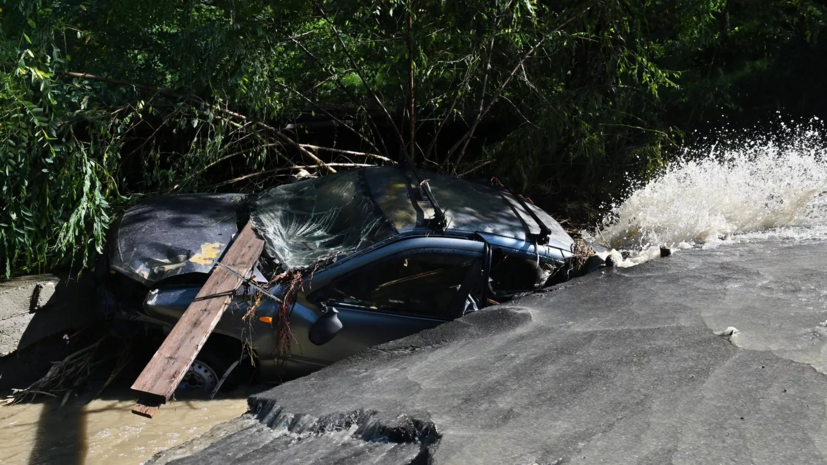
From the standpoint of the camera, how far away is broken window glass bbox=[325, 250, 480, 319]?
5934 millimetres

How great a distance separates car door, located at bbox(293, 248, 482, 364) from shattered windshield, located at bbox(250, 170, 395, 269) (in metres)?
0.24

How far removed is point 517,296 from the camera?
579 centimetres

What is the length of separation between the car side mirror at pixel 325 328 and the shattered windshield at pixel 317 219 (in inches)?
16.8

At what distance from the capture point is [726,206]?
308 inches

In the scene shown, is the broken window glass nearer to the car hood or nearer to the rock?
the car hood

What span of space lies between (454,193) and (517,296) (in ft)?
4.26

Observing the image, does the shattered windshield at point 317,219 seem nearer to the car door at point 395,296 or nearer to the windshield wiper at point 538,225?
the car door at point 395,296

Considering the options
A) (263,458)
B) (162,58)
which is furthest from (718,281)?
(162,58)

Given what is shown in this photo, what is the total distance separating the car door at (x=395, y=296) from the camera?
593 cm

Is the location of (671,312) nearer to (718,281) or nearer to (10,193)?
(718,281)

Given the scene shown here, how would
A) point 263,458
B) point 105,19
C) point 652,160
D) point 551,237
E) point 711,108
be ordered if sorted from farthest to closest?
point 711,108, point 652,160, point 105,19, point 551,237, point 263,458

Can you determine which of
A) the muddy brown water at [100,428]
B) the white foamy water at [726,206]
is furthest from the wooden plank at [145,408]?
the white foamy water at [726,206]

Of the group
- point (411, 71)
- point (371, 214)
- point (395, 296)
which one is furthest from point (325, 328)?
point (411, 71)

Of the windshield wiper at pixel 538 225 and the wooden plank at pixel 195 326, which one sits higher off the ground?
the windshield wiper at pixel 538 225
